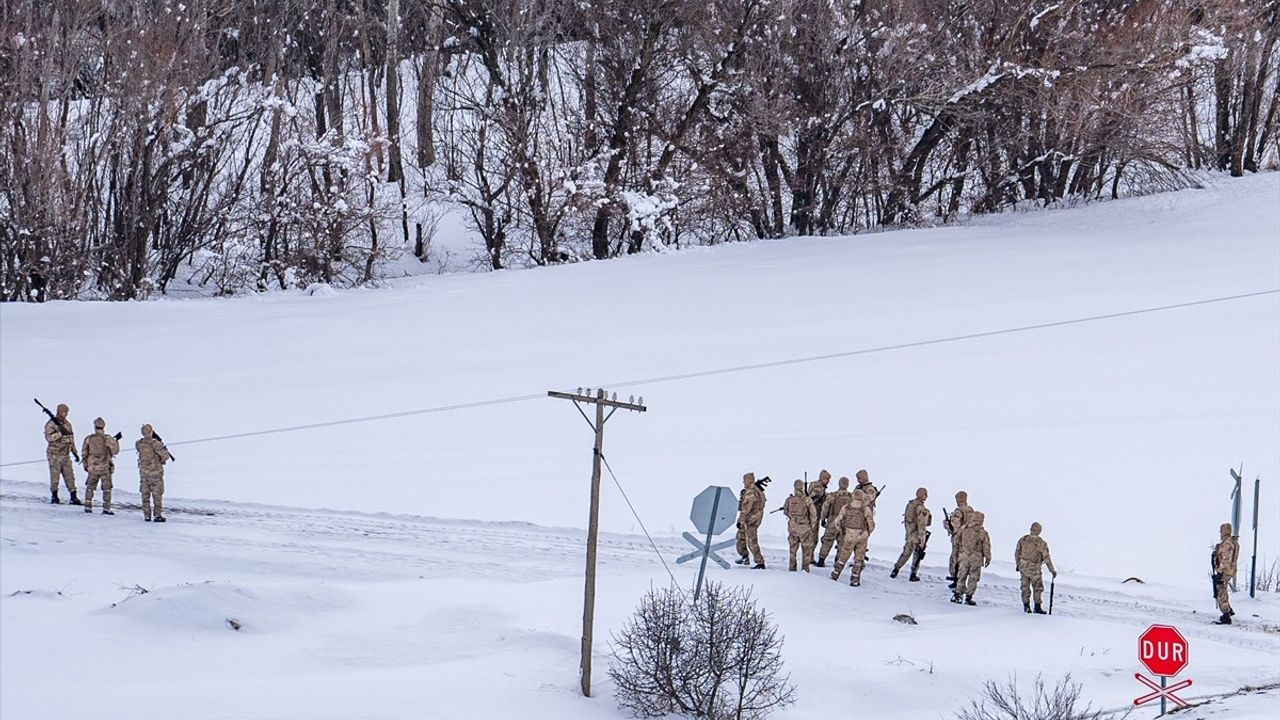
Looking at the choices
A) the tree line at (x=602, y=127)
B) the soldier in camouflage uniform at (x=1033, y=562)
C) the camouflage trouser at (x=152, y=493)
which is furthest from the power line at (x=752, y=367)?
the soldier in camouflage uniform at (x=1033, y=562)

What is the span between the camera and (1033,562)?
612 inches

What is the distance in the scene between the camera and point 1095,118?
33.8 m

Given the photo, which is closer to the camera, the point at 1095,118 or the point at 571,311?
the point at 571,311

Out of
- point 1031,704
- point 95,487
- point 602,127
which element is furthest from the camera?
point 602,127

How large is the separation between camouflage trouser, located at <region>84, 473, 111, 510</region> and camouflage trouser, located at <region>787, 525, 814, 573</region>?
8519mm

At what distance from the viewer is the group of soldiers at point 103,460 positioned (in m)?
17.3

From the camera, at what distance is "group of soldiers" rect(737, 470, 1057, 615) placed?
15703 mm

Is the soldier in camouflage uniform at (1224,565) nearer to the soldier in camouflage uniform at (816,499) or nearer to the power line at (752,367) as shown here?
the soldier in camouflage uniform at (816,499)

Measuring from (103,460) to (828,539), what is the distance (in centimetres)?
900

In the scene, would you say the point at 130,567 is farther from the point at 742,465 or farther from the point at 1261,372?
the point at 1261,372

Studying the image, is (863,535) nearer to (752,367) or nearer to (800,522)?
(800,522)

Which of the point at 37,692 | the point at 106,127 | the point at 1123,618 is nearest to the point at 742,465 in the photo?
the point at 1123,618

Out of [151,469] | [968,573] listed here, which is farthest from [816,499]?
[151,469]

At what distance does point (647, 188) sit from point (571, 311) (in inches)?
276
